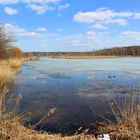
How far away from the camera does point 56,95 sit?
13156 millimetres

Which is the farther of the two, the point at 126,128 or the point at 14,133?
the point at 126,128

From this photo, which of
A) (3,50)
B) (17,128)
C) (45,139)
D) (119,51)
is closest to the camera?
(45,139)

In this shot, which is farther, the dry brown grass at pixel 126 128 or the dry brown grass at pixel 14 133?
the dry brown grass at pixel 126 128

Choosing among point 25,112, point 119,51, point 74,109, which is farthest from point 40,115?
point 119,51

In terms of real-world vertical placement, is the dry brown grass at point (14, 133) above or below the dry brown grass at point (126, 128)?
above

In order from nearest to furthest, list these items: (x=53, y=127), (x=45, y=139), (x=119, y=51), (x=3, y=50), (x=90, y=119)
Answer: (x=45, y=139), (x=53, y=127), (x=90, y=119), (x=3, y=50), (x=119, y=51)

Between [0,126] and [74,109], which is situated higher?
[0,126]

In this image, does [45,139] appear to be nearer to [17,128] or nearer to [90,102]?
[17,128]

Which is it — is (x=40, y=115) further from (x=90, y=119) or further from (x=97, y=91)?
(x=97, y=91)

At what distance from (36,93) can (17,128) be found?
8.31 m

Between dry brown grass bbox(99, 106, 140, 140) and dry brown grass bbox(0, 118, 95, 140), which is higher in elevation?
dry brown grass bbox(0, 118, 95, 140)

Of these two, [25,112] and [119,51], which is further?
[119,51]

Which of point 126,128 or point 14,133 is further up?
point 14,133

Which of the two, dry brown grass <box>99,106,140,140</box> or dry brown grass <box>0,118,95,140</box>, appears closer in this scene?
dry brown grass <box>0,118,95,140</box>
